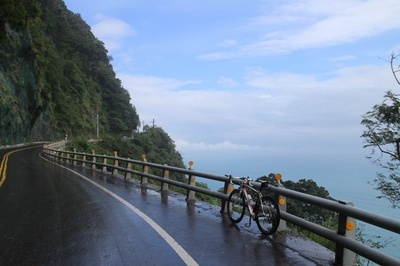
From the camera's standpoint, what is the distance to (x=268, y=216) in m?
7.15

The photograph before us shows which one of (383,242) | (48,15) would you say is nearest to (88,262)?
(383,242)

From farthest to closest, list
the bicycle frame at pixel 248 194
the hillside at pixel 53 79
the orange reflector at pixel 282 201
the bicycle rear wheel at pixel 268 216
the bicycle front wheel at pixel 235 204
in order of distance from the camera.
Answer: the hillside at pixel 53 79 < the bicycle front wheel at pixel 235 204 < the bicycle frame at pixel 248 194 < the orange reflector at pixel 282 201 < the bicycle rear wheel at pixel 268 216

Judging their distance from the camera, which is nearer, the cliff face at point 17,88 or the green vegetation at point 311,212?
the green vegetation at point 311,212

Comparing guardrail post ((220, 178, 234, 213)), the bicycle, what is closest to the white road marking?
the bicycle

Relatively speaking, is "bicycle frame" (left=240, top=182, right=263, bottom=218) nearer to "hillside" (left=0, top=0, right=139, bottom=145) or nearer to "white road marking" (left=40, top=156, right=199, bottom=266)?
"white road marking" (left=40, top=156, right=199, bottom=266)

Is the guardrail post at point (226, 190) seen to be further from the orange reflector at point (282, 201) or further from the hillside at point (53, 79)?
the hillside at point (53, 79)

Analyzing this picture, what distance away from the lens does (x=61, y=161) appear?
2977 centimetres

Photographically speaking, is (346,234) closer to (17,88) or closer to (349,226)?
(349,226)

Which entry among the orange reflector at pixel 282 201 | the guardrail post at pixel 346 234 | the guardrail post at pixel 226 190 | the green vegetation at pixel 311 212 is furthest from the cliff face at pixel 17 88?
the guardrail post at pixel 346 234

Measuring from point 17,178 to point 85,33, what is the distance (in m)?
93.4

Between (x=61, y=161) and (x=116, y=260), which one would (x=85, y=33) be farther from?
(x=116, y=260)

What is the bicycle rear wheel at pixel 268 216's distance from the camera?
6.97 m

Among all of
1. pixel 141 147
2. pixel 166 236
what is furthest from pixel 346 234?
pixel 141 147

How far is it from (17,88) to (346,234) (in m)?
52.9
